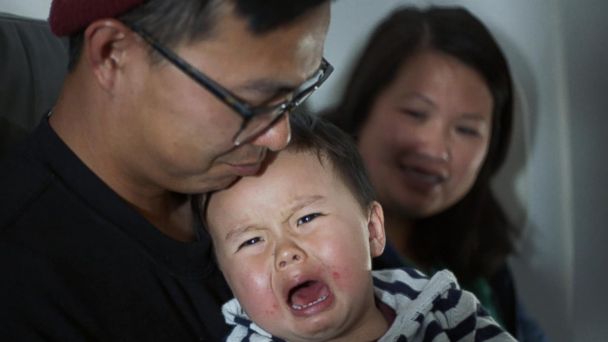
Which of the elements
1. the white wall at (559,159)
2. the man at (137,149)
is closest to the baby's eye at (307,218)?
the man at (137,149)

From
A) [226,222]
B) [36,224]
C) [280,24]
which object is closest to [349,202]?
[226,222]

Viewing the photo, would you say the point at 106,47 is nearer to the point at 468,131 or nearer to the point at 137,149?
the point at 137,149

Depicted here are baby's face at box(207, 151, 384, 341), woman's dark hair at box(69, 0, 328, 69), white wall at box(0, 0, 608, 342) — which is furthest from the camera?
white wall at box(0, 0, 608, 342)

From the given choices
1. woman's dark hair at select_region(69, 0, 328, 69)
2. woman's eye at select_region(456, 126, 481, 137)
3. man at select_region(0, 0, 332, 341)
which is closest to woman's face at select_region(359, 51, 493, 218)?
woman's eye at select_region(456, 126, 481, 137)

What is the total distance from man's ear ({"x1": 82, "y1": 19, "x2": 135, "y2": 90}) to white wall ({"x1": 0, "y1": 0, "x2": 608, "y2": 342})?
171 cm

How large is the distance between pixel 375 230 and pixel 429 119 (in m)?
0.82

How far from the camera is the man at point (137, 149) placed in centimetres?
115

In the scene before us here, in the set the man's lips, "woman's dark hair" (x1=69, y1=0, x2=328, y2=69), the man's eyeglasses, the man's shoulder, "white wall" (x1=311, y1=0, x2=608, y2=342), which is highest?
"woman's dark hair" (x1=69, y1=0, x2=328, y2=69)

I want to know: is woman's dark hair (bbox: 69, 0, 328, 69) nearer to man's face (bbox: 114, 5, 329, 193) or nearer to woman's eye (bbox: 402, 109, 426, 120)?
man's face (bbox: 114, 5, 329, 193)

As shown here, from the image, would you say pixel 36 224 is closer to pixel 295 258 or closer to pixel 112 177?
pixel 112 177

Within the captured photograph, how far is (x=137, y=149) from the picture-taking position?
1256 millimetres

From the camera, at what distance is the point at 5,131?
146 centimetres

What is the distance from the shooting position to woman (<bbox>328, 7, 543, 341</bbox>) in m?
2.20

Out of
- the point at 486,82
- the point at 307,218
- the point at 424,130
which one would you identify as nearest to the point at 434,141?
the point at 424,130
